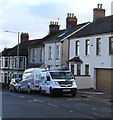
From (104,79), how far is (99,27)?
6067mm

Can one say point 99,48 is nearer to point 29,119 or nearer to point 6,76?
point 29,119

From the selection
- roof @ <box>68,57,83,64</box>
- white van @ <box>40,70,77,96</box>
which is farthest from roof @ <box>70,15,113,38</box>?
white van @ <box>40,70,77,96</box>

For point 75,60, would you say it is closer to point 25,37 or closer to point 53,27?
point 53,27

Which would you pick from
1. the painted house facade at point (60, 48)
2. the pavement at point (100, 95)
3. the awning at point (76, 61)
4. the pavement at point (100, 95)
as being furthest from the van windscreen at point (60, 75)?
the painted house facade at point (60, 48)

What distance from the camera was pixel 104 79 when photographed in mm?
32625

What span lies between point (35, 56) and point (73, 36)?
43.6 feet

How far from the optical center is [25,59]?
189 ft

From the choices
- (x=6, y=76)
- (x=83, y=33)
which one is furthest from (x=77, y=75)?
(x=6, y=76)

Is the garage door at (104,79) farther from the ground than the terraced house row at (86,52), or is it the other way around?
the terraced house row at (86,52)

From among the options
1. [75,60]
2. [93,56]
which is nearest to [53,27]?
[75,60]

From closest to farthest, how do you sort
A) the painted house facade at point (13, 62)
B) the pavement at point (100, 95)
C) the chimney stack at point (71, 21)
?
1. the pavement at point (100, 95)
2. the chimney stack at point (71, 21)
3. the painted house facade at point (13, 62)

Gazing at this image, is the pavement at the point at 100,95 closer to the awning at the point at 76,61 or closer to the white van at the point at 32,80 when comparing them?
the white van at the point at 32,80

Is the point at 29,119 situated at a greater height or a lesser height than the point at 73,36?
lesser

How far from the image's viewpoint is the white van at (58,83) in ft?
80.9
